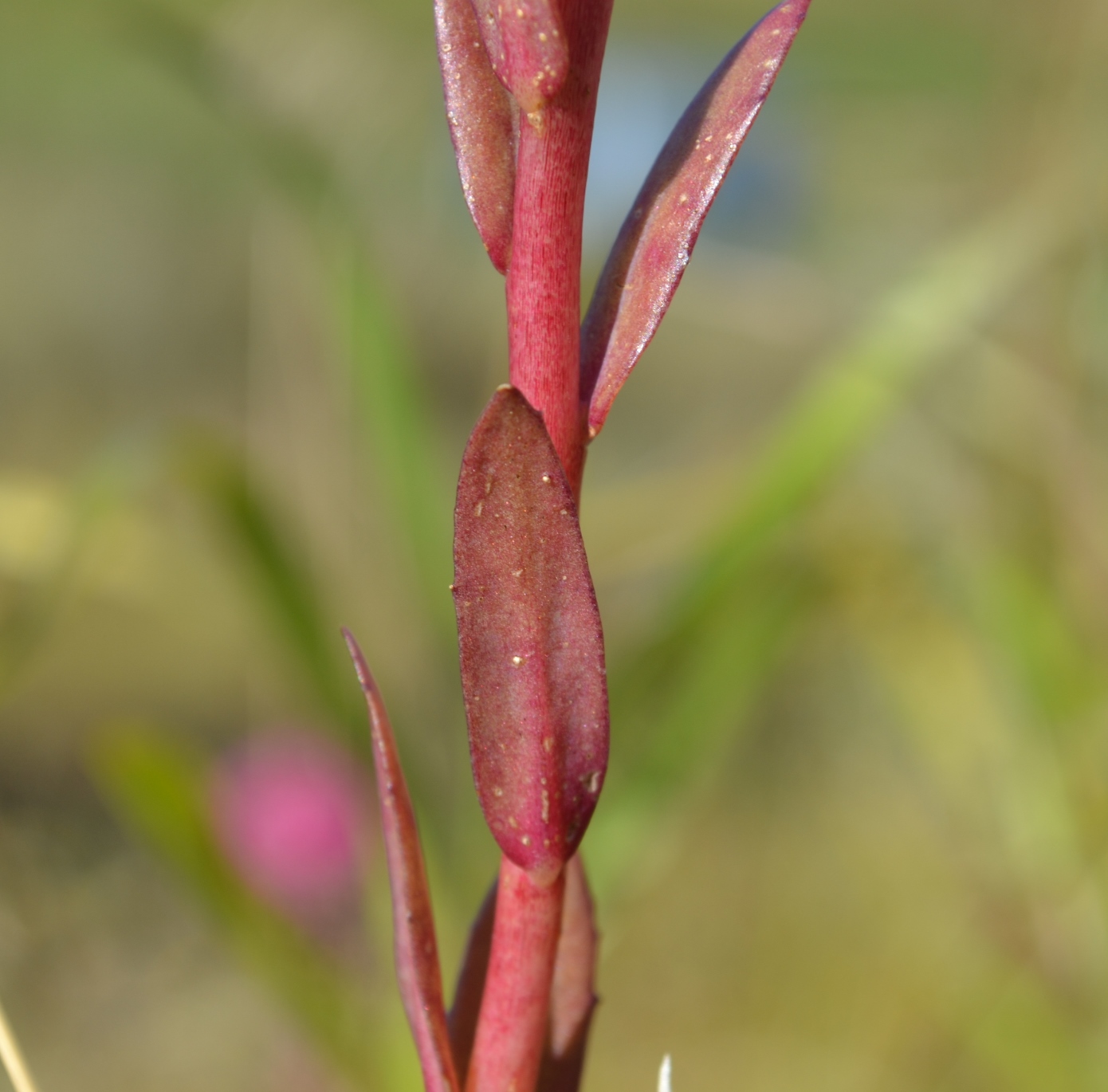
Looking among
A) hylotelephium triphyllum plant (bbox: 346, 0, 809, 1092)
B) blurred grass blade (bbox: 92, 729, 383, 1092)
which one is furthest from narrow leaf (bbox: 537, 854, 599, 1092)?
blurred grass blade (bbox: 92, 729, 383, 1092)

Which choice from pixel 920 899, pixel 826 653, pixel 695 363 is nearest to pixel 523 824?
pixel 920 899

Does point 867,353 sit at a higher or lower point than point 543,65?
lower

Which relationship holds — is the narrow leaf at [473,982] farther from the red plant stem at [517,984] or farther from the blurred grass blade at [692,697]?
the blurred grass blade at [692,697]

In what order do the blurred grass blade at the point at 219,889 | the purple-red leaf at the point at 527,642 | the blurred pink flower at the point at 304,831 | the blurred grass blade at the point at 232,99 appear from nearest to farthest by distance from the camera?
the purple-red leaf at the point at 527,642
the blurred grass blade at the point at 219,889
the blurred grass blade at the point at 232,99
the blurred pink flower at the point at 304,831

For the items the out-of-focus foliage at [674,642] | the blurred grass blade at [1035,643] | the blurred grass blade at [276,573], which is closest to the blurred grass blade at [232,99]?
the out-of-focus foliage at [674,642]

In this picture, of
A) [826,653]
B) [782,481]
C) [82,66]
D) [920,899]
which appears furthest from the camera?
[82,66]

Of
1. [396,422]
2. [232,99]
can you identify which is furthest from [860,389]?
[232,99]

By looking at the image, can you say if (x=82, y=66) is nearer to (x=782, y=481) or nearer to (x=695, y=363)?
(x=695, y=363)
